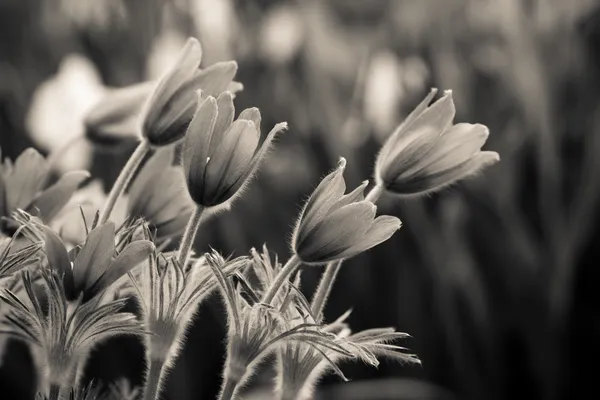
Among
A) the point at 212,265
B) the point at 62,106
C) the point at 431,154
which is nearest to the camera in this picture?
the point at 212,265

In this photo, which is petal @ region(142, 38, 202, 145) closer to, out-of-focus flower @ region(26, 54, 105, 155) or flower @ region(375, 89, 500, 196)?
flower @ region(375, 89, 500, 196)

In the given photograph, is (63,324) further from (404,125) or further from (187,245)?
(404,125)

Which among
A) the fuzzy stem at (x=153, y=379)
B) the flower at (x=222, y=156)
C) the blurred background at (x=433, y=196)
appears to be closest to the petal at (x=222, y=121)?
the flower at (x=222, y=156)

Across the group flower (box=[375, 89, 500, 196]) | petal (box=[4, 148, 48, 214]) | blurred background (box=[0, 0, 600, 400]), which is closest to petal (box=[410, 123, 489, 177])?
flower (box=[375, 89, 500, 196])

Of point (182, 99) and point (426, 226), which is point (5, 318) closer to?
point (182, 99)

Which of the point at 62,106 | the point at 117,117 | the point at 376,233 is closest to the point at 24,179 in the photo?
the point at 117,117
